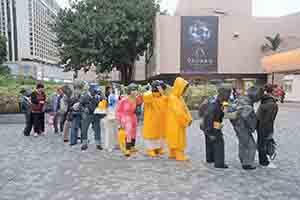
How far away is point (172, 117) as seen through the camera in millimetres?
5664

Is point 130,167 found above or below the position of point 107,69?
below

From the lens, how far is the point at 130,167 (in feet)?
17.3

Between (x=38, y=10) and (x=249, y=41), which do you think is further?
(x=38, y=10)

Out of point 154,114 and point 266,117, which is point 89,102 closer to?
point 154,114

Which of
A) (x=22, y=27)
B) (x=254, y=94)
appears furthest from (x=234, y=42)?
(x=22, y=27)

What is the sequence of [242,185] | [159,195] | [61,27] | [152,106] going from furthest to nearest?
[61,27] → [152,106] → [242,185] → [159,195]

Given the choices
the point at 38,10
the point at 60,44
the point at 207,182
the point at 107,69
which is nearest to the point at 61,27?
the point at 60,44

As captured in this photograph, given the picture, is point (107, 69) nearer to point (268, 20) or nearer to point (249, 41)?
point (249, 41)

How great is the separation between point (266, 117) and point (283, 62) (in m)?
20.4

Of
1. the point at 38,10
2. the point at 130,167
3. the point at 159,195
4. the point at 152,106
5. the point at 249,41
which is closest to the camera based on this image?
the point at 159,195

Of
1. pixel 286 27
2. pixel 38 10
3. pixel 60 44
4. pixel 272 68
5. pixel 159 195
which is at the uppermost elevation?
pixel 38 10

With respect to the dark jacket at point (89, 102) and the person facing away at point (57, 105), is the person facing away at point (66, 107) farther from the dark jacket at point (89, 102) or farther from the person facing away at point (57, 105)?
the dark jacket at point (89, 102)

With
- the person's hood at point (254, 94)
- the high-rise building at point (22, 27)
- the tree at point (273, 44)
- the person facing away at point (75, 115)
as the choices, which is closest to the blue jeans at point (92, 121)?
the person facing away at point (75, 115)

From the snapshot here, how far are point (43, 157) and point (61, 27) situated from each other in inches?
804
